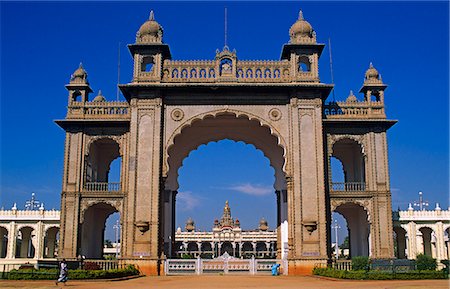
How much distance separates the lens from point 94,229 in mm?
34031

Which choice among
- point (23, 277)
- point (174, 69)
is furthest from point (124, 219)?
point (174, 69)

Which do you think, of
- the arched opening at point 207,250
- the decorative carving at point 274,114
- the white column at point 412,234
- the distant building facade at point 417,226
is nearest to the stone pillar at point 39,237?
the decorative carving at point 274,114

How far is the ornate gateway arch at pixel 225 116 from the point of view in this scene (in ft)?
94.1

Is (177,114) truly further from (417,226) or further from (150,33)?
(417,226)

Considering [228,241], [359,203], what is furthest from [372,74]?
[228,241]

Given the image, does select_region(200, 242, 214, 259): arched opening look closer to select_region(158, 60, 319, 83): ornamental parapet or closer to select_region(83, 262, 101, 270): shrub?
select_region(158, 60, 319, 83): ornamental parapet

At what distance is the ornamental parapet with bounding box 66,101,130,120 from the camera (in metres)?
31.0

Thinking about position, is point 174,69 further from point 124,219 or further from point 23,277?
point 23,277

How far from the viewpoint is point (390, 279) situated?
23.1 m

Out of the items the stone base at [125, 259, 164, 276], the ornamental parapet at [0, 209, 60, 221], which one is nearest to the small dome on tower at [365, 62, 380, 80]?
the stone base at [125, 259, 164, 276]

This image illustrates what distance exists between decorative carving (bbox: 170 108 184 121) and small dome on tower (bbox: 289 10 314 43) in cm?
745

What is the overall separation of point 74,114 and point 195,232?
54566mm

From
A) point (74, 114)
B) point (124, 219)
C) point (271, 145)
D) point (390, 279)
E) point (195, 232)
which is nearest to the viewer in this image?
point (390, 279)

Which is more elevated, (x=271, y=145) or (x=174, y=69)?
(x=174, y=69)
